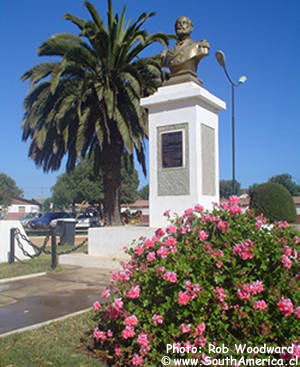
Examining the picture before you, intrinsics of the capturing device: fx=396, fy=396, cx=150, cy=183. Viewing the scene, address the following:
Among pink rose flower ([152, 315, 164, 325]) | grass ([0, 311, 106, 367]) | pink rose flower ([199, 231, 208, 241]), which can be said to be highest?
pink rose flower ([199, 231, 208, 241])

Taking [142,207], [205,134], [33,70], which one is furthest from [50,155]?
[142,207]

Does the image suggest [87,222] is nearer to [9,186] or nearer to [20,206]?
[20,206]

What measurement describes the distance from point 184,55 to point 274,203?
8.42 meters

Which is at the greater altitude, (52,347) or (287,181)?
(287,181)

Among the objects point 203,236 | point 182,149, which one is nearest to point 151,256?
point 203,236

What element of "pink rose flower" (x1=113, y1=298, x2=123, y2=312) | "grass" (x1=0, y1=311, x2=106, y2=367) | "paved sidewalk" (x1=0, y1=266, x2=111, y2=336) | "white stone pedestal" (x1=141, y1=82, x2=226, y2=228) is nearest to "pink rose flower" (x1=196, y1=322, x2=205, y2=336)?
"pink rose flower" (x1=113, y1=298, x2=123, y2=312)

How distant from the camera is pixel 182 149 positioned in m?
8.50

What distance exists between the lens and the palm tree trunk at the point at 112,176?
15.8 metres

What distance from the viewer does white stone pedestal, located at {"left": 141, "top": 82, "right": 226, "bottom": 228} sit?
27.3 ft

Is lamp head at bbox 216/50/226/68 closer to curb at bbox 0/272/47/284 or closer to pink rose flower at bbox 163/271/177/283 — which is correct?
curb at bbox 0/272/47/284

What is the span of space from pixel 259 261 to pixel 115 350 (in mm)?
1478

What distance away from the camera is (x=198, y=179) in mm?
8258

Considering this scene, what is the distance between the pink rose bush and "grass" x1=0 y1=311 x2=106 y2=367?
283 mm

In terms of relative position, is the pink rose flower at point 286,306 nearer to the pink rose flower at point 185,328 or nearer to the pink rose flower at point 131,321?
the pink rose flower at point 185,328
